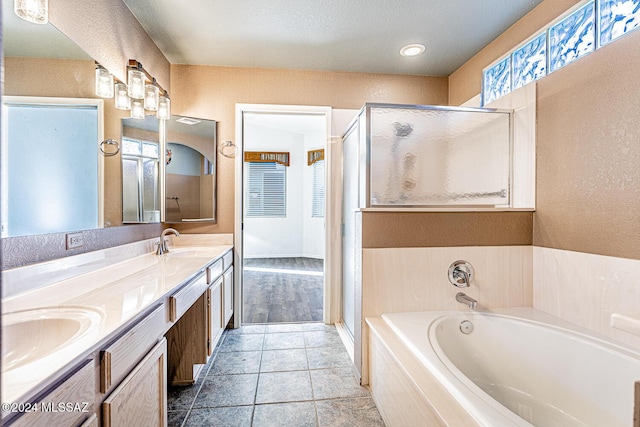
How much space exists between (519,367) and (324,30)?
2.50 m

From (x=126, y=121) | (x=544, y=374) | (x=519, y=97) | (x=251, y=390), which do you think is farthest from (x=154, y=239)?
(x=519, y=97)

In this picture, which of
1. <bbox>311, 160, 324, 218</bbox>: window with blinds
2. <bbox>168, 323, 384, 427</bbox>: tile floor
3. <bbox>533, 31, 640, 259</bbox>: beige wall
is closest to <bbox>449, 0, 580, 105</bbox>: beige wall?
<bbox>533, 31, 640, 259</bbox>: beige wall

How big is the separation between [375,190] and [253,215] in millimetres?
4504

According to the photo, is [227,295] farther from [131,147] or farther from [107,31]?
[107,31]

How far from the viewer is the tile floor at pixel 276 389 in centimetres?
177

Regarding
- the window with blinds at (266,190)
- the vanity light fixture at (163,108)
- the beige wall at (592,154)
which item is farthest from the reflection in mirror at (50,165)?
the window with blinds at (266,190)

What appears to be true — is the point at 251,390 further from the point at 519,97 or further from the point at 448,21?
the point at 448,21

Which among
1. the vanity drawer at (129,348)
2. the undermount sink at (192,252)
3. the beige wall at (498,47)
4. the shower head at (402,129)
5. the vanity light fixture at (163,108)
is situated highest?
the beige wall at (498,47)

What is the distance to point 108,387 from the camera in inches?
39.5

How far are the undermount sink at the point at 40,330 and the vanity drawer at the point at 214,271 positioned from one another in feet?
3.18

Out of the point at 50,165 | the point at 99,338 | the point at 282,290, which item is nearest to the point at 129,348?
the point at 99,338

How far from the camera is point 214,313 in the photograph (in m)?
2.27

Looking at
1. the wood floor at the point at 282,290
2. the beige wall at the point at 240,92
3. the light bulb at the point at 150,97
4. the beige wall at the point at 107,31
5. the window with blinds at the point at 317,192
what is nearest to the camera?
the beige wall at the point at 107,31

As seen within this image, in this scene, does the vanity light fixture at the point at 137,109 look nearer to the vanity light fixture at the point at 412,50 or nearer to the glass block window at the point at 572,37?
the vanity light fixture at the point at 412,50
